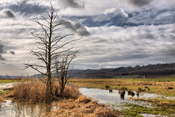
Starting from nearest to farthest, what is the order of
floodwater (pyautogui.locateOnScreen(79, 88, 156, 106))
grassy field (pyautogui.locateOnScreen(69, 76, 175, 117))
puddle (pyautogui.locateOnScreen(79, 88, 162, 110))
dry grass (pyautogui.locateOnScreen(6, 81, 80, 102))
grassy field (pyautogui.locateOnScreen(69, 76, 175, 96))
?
grassy field (pyautogui.locateOnScreen(69, 76, 175, 117))
dry grass (pyautogui.locateOnScreen(6, 81, 80, 102))
puddle (pyautogui.locateOnScreen(79, 88, 162, 110))
floodwater (pyautogui.locateOnScreen(79, 88, 156, 106))
grassy field (pyautogui.locateOnScreen(69, 76, 175, 96))

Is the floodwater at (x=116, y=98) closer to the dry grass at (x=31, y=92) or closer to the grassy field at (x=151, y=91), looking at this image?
the grassy field at (x=151, y=91)

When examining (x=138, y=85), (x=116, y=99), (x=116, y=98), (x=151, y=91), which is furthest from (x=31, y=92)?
(x=138, y=85)

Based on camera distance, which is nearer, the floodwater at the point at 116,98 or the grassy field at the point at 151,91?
the grassy field at the point at 151,91

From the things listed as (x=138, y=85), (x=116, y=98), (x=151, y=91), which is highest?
(x=116, y=98)

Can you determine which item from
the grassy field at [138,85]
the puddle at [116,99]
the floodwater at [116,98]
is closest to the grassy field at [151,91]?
the grassy field at [138,85]

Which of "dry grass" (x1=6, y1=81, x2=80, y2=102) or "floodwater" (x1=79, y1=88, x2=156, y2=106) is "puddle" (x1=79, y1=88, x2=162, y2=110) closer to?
"floodwater" (x1=79, y1=88, x2=156, y2=106)

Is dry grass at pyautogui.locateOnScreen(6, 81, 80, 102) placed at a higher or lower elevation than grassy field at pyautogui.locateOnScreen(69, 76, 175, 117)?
higher

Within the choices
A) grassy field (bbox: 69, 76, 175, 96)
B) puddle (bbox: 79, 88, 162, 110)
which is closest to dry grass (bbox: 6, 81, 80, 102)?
puddle (bbox: 79, 88, 162, 110)

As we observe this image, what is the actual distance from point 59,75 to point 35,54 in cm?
444

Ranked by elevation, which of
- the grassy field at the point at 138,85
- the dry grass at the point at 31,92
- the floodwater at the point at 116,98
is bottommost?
the grassy field at the point at 138,85

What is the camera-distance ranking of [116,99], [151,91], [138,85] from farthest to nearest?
[138,85] < [151,91] < [116,99]

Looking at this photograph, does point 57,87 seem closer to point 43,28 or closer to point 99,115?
point 43,28

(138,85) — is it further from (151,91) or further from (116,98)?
(116,98)

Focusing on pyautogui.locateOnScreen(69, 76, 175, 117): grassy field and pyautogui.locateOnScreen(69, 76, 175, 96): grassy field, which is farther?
pyautogui.locateOnScreen(69, 76, 175, 96): grassy field
